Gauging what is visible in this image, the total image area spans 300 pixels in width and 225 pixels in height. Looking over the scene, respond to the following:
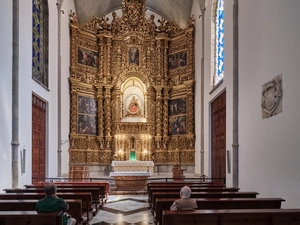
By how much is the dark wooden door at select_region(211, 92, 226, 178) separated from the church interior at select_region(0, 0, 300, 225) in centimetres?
9

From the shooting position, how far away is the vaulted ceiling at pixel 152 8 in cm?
2122

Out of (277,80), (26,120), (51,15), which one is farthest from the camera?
(51,15)

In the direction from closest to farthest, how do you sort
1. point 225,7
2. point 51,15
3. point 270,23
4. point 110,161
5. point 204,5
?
1. point 270,23
2. point 225,7
3. point 51,15
4. point 204,5
5. point 110,161

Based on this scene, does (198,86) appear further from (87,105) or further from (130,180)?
(130,180)

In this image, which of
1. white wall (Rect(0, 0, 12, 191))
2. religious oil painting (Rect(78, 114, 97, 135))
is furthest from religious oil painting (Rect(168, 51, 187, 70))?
white wall (Rect(0, 0, 12, 191))

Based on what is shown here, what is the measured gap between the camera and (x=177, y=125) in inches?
791

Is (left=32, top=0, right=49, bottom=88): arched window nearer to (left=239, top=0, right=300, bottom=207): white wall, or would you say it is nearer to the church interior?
the church interior

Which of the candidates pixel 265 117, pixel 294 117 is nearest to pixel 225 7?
pixel 265 117

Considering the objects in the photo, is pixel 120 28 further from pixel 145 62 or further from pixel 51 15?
pixel 51 15

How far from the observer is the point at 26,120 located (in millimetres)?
11922

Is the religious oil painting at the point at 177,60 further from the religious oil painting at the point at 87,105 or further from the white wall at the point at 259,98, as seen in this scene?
the white wall at the point at 259,98

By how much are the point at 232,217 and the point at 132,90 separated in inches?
652

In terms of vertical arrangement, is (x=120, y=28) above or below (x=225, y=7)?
above

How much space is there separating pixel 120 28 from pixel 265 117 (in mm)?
14425
